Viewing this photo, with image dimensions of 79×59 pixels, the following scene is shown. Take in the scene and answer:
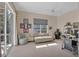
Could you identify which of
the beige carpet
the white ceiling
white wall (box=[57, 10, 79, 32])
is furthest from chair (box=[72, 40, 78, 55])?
white wall (box=[57, 10, 79, 32])

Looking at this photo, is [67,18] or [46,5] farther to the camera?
[67,18]

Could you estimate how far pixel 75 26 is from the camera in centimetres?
678

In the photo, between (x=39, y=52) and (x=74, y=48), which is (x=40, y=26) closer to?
(x=39, y=52)

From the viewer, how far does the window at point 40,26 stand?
26.6 ft

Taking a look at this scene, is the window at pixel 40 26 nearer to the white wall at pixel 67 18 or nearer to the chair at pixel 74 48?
the white wall at pixel 67 18

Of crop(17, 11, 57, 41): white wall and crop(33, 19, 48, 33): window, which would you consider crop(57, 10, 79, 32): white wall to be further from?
crop(33, 19, 48, 33): window

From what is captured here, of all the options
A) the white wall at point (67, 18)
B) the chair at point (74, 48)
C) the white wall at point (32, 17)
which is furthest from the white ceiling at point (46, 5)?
the chair at point (74, 48)

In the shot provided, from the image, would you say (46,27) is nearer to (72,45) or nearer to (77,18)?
(77,18)

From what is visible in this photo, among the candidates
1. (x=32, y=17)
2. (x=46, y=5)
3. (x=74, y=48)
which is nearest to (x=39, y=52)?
(x=74, y=48)

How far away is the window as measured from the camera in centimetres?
811

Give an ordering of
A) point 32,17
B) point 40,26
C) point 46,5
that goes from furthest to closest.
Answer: point 40,26 < point 32,17 < point 46,5

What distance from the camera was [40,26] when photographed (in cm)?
846

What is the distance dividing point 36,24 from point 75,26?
10.7 feet

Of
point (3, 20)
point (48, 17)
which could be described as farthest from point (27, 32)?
point (3, 20)
